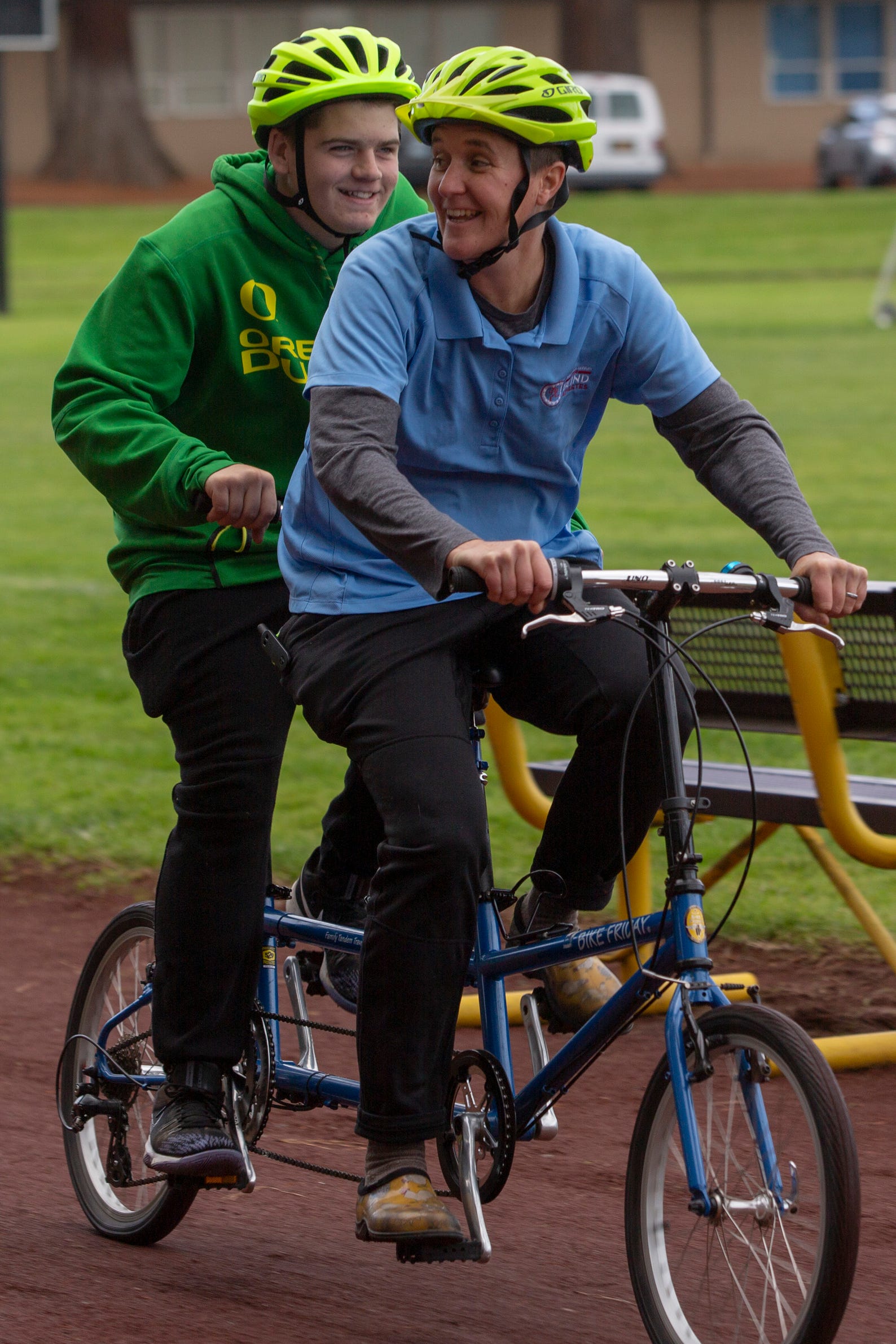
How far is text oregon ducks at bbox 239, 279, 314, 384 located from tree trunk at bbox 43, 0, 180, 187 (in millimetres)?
49110

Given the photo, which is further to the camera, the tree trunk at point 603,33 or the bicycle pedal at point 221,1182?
the tree trunk at point 603,33

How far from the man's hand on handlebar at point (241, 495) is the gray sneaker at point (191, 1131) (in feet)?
3.55

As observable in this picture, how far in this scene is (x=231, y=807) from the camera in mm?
3900

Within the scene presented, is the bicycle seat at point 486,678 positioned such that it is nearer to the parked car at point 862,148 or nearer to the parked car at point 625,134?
the parked car at point 625,134

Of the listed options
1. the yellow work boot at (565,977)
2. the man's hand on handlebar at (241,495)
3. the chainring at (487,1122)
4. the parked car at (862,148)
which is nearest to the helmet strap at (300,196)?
the man's hand on handlebar at (241,495)

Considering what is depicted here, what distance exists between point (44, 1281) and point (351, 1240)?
1.94 ft

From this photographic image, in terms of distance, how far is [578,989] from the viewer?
388 cm

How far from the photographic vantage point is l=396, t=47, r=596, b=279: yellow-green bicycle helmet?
3.38 metres

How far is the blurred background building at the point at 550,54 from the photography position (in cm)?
5456

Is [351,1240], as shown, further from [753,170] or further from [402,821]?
[753,170]

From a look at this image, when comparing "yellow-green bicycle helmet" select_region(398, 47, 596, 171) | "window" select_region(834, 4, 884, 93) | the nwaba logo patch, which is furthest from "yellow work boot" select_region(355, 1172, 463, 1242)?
"window" select_region(834, 4, 884, 93)

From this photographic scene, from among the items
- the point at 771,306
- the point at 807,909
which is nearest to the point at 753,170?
the point at 771,306

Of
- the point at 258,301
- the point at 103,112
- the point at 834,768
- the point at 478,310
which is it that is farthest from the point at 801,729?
the point at 103,112

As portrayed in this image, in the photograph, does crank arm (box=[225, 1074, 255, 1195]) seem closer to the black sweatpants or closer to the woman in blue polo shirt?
the black sweatpants
